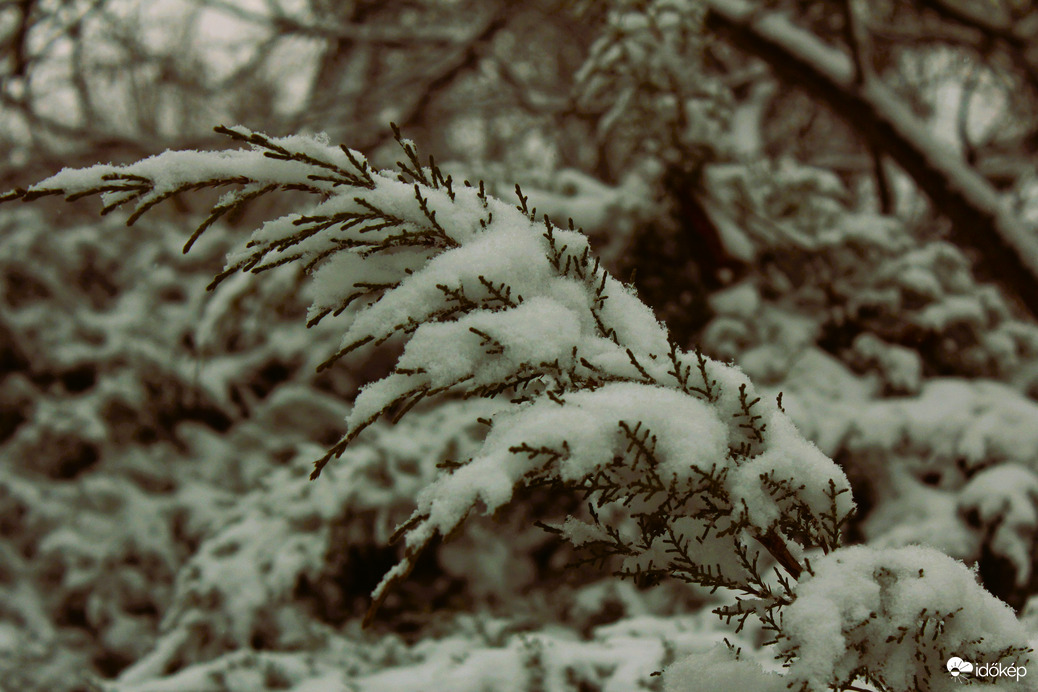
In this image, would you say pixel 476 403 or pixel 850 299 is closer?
pixel 476 403

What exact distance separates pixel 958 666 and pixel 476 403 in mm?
2383

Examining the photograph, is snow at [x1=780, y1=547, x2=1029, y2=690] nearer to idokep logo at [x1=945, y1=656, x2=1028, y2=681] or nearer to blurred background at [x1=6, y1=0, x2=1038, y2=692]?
idokep logo at [x1=945, y1=656, x2=1028, y2=681]

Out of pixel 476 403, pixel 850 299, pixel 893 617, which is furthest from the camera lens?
pixel 850 299

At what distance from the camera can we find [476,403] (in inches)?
131

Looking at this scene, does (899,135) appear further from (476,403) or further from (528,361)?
(528,361)

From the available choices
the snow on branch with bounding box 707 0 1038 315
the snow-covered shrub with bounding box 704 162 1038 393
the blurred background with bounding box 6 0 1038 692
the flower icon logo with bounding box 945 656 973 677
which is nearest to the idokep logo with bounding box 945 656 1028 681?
the flower icon logo with bounding box 945 656 973 677

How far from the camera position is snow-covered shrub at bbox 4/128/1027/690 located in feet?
3.36

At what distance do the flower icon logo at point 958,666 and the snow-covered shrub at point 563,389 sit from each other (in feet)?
0.08

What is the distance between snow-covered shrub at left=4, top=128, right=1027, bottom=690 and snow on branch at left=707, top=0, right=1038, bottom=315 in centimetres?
285

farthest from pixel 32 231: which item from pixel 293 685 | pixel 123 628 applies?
pixel 293 685

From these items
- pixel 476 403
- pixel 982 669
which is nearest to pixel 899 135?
pixel 476 403

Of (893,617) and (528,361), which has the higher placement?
(528,361)

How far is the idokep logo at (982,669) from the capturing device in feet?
3.63

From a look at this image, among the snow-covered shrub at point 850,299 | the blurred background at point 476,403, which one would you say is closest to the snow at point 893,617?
the blurred background at point 476,403
